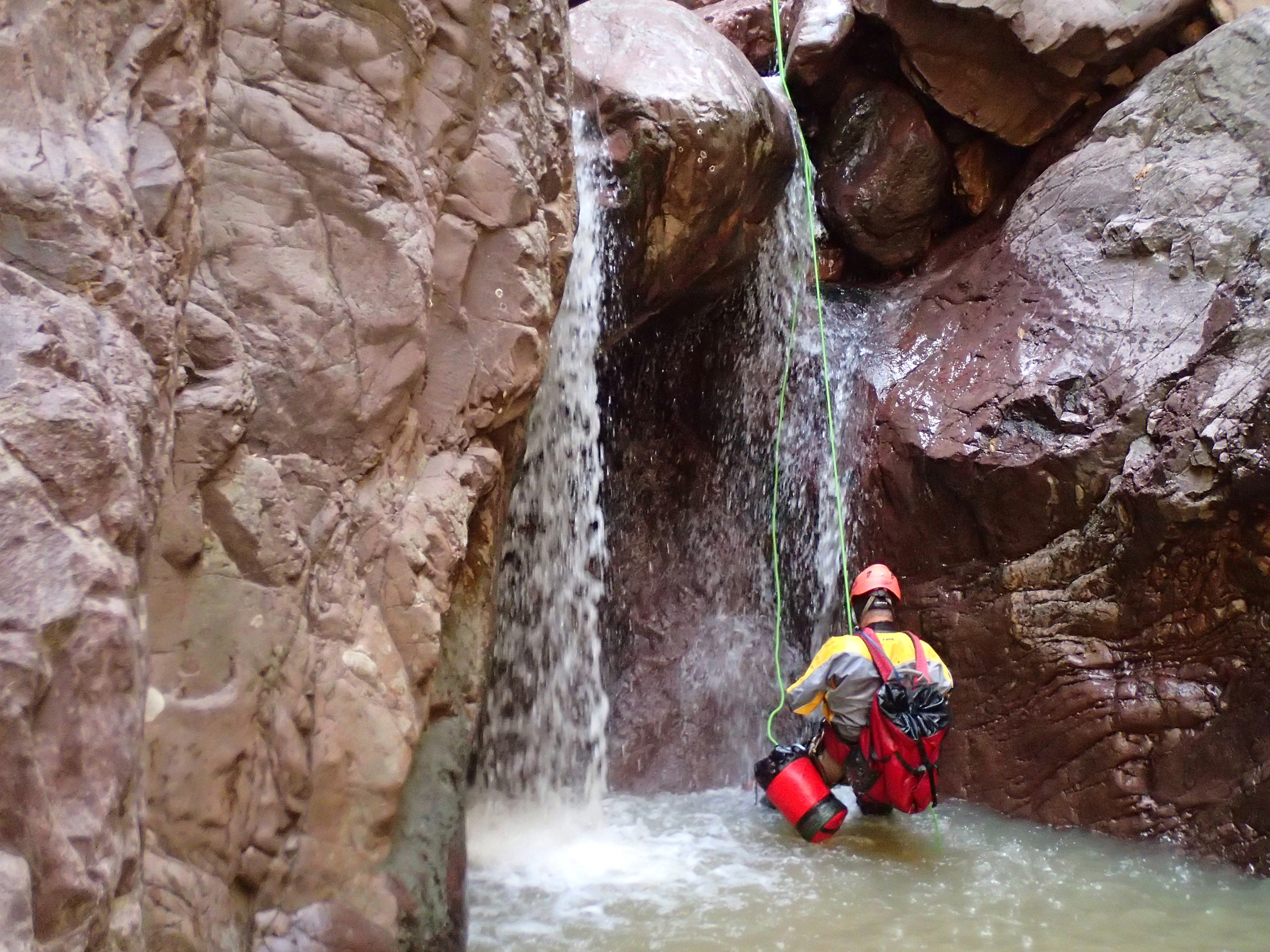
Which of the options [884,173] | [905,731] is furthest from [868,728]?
[884,173]

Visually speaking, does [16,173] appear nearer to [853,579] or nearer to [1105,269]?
[853,579]

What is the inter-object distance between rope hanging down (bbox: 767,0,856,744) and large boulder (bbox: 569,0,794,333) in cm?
68

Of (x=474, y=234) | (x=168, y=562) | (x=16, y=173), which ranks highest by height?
(x=474, y=234)

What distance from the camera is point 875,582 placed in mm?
4934

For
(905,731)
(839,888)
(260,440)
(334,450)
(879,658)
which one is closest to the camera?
(260,440)

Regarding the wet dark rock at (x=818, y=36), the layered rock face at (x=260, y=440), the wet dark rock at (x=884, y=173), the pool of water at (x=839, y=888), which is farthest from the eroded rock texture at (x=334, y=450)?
the wet dark rock at (x=884, y=173)

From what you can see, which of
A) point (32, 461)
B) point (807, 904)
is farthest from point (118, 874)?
point (807, 904)

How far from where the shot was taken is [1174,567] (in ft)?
15.3

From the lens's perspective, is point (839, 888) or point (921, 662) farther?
point (921, 662)

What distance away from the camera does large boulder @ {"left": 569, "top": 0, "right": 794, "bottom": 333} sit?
5.12 metres

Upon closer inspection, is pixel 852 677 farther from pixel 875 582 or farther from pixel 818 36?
pixel 818 36

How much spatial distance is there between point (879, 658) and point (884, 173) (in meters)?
4.12

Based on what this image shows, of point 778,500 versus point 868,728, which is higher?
point 778,500

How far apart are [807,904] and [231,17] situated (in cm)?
367
